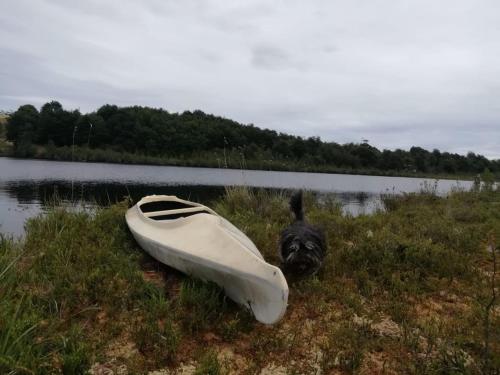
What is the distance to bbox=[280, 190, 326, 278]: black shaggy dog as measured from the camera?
4816 mm

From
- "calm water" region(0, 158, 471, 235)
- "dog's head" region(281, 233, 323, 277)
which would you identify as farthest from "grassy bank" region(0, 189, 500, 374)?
"calm water" region(0, 158, 471, 235)

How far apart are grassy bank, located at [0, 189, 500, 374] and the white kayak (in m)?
0.20

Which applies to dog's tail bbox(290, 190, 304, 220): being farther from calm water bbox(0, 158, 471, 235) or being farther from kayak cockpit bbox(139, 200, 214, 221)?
calm water bbox(0, 158, 471, 235)

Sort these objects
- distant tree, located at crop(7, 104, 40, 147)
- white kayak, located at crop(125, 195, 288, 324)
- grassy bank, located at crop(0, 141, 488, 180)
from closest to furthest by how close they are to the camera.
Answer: white kayak, located at crop(125, 195, 288, 324)
grassy bank, located at crop(0, 141, 488, 180)
distant tree, located at crop(7, 104, 40, 147)

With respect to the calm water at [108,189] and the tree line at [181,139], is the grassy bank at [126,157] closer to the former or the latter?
the tree line at [181,139]

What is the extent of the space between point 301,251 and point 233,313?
4.28ft

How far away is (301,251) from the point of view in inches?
189

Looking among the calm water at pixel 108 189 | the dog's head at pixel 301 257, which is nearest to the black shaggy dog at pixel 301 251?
the dog's head at pixel 301 257

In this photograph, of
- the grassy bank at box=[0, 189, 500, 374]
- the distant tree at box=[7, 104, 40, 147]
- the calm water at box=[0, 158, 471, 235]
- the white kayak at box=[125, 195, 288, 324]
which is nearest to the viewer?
the grassy bank at box=[0, 189, 500, 374]

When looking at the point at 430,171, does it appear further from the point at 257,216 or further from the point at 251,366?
the point at 251,366

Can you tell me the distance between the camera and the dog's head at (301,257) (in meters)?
4.80

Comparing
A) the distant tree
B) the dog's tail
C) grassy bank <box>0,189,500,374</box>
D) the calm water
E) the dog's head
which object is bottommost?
the calm water

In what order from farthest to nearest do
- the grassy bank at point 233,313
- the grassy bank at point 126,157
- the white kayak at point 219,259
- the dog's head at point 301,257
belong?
the grassy bank at point 126,157
the dog's head at point 301,257
the white kayak at point 219,259
the grassy bank at point 233,313

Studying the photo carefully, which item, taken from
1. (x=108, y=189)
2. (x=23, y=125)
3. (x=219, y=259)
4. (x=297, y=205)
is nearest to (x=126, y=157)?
(x=23, y=125)
